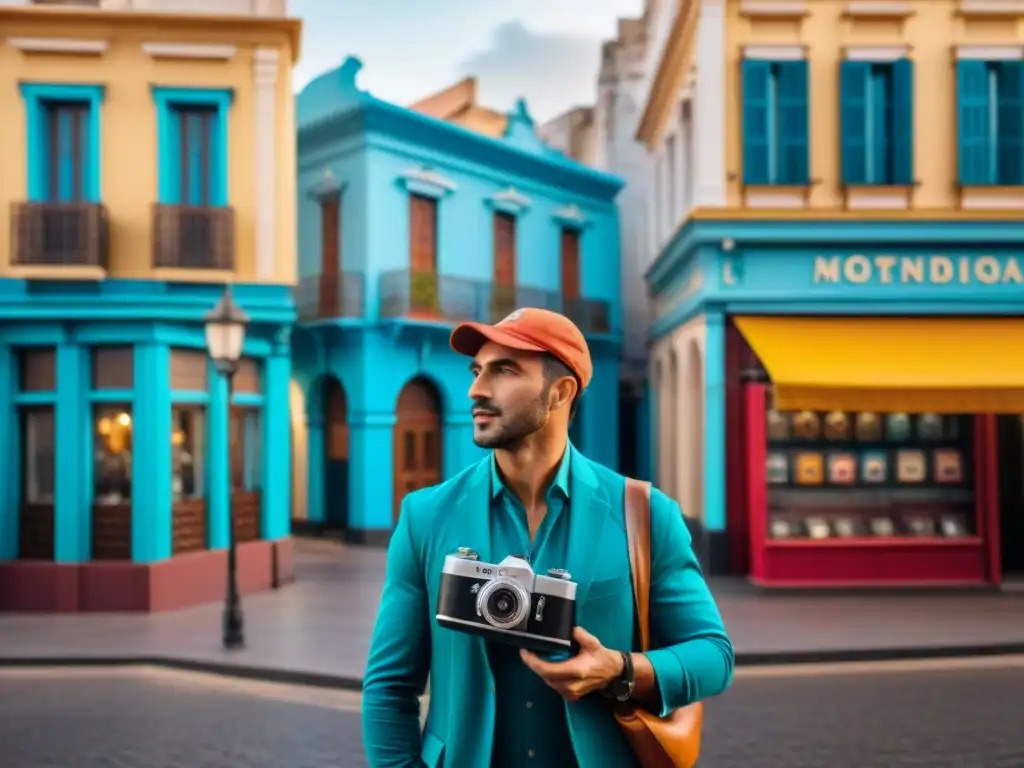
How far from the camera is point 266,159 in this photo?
12375 mm

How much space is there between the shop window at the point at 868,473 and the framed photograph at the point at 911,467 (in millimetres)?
13

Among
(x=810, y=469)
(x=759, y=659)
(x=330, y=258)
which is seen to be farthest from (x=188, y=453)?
(x=810, y=469)

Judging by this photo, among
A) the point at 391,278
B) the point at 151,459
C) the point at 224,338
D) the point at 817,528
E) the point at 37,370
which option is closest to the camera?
the point at 224,338

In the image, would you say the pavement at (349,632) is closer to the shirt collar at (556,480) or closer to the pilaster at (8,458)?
the pilaster at (8,458)

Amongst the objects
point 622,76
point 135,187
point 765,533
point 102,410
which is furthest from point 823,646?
point 622,76

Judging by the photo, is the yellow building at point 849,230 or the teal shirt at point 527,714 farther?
the yellow building at point 849,230

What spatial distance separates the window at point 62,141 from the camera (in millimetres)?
11797

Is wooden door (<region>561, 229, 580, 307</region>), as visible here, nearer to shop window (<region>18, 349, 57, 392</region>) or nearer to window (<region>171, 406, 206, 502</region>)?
window (<region>171, 406, 206, 502</region>)

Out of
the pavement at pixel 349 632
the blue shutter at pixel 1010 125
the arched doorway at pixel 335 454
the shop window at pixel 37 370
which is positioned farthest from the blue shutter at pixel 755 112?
the shop window at pixel 37 370

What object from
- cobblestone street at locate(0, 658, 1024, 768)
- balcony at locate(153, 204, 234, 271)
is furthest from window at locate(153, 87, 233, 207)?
cobblestone street at locate(0, 658, 1024, 768)

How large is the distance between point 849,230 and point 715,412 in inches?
125

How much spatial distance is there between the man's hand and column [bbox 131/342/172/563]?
1052 centimetres

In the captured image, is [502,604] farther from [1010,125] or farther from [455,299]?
[455,299]

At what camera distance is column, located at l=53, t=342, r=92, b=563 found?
11.5 m
